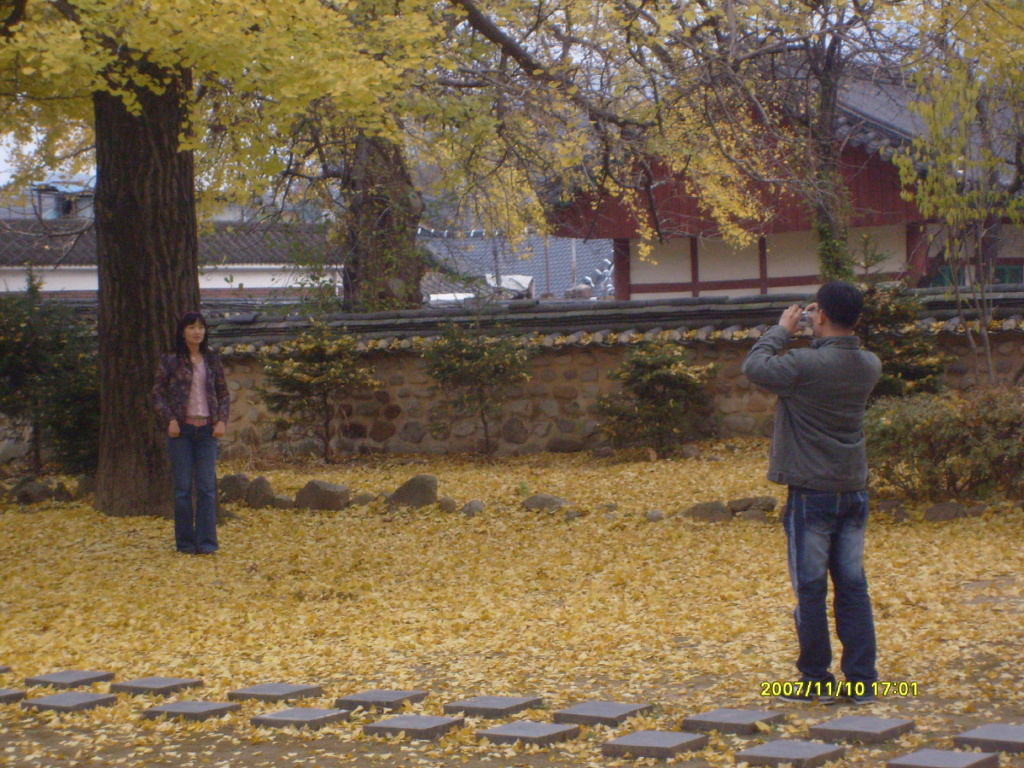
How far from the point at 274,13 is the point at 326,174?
6.99 m

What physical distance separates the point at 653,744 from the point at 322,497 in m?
6.29

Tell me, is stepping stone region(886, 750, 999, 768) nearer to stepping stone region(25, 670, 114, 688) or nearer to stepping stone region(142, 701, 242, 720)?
stepping stone region(142, 701, 242, 720)

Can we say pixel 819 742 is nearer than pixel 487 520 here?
Yes

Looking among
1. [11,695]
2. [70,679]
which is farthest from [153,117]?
[11,695]

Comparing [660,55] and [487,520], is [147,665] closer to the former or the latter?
[487,520]

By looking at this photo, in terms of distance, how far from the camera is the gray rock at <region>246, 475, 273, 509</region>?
31.3 feet

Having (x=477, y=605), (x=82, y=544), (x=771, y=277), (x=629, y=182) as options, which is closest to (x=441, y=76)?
(x=629, y=182)

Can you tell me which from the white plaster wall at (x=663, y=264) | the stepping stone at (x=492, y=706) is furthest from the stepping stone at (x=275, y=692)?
the white plaster wall at (x=663, y=264)

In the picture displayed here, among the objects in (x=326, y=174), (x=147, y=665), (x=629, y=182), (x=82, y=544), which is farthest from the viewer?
(x=326, y=174)

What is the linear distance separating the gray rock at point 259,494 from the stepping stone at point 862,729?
22.1ft

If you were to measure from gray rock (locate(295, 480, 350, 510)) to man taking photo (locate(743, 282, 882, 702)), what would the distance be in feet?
19.0

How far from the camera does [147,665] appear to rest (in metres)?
4.96

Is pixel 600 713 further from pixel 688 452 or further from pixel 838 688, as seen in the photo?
pixel 688 452

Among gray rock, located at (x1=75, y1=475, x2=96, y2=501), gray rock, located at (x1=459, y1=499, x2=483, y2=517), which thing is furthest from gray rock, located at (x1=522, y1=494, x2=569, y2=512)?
gray rock, located at (x1=75, y1=475, x2=96, y2=501)
